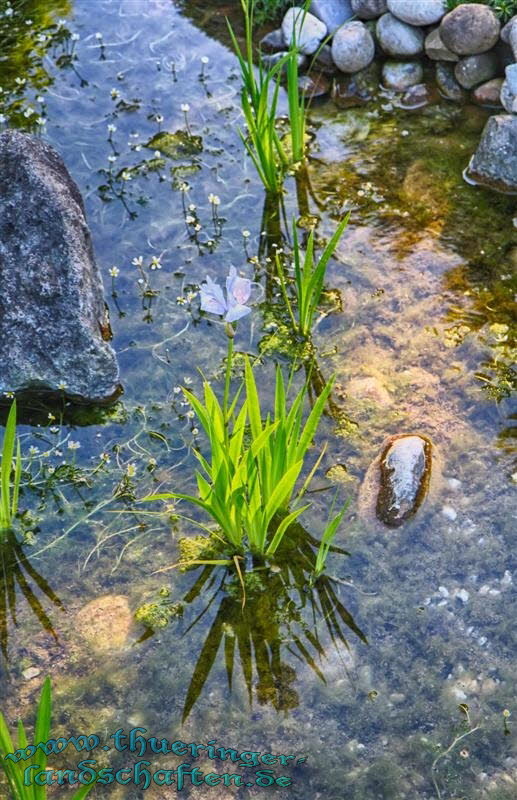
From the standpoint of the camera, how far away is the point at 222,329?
18.6 feet

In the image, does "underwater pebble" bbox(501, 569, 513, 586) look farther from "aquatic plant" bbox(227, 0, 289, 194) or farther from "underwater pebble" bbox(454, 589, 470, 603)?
"aquatic plant" bbox(227, 0, 289, 194)

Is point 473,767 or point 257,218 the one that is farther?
point 257,218

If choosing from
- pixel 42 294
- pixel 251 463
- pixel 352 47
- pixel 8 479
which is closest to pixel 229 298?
pixel 251 463

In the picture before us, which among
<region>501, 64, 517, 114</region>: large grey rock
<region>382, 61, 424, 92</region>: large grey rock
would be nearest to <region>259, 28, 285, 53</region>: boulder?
<region>382, 61, 424, 92</region>: large grey rock

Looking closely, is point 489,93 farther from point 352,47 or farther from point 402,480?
point 402,480

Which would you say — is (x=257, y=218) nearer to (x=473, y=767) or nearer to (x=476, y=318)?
(x=476, y=318)

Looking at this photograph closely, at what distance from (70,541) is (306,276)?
194 centimetres

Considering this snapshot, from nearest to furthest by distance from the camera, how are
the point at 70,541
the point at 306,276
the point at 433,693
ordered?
1. the point at 433,693
2. the point at 70,541
3. the point at 306,276

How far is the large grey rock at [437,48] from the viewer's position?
282 inches

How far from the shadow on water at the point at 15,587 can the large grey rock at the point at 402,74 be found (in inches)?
195

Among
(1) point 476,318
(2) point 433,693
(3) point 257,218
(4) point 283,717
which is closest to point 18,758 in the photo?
(4) point 283,717

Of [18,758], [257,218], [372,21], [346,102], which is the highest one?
[372,21]

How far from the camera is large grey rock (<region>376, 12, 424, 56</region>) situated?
23.8 feet

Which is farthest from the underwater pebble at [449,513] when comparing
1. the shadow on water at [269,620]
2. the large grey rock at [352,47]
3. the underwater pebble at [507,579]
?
the large grey rock at [352,47]
